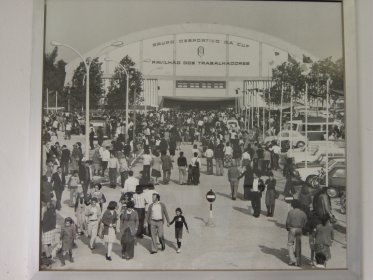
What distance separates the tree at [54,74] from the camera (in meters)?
1.21

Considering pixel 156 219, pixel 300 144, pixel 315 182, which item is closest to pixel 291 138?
pixel 300 144

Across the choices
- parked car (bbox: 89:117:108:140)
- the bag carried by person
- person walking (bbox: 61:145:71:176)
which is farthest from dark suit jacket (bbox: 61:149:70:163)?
the bag carried by person

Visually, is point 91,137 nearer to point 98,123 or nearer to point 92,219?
Answer: point 98,123

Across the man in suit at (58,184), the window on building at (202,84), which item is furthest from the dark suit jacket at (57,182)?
the window on building at (202,84)

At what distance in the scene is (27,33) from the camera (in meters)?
1.20

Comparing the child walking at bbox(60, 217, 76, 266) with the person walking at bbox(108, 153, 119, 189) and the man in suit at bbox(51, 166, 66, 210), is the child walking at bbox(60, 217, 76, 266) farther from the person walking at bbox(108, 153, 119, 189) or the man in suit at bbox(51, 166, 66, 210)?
the person walking at bbox(108, 153, 119, 189)

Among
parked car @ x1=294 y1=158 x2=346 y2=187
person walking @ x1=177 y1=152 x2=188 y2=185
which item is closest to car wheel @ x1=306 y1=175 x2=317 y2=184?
parked car @ x1=294 y1=158 x2=346 y2=187

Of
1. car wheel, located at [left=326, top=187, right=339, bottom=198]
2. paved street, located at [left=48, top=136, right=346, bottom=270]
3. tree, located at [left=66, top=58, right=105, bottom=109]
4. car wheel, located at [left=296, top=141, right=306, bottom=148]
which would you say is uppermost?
tree, located at [left=66, top=58, right=105, bottom=109]

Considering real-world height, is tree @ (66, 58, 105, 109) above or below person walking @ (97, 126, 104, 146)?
above

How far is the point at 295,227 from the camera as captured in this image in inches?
47.8

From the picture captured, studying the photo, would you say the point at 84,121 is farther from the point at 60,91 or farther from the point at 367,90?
the point at 367,90

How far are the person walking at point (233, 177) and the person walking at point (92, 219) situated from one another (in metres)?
0.39

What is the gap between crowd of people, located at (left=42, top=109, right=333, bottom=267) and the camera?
120cm

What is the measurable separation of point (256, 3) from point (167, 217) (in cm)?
69
